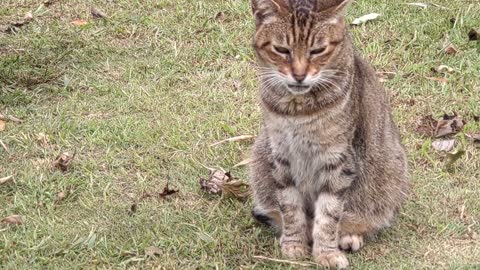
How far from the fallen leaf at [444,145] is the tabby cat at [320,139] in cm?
77

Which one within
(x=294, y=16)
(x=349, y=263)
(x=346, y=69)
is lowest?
(x=349, y=263)

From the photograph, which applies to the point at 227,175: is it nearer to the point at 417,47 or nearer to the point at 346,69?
the point at 346,69

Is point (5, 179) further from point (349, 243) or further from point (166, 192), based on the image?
point (349, 243)

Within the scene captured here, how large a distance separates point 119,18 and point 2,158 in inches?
77.8

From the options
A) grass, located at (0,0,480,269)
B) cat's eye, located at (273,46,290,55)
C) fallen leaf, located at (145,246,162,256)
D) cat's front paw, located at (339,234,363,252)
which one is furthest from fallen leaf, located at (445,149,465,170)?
fallen leaf, located at (145,246,162,256)

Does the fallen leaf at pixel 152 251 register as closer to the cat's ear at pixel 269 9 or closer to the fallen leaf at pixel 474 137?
the cat's ear at pixel 269 9

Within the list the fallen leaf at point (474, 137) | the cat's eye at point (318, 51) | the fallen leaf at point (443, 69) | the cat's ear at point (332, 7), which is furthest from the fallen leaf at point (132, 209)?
the fallen leaf at point (443, 69)

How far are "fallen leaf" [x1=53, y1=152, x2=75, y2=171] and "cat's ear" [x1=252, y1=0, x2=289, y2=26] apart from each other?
1.65 meters

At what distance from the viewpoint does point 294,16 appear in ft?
12.6

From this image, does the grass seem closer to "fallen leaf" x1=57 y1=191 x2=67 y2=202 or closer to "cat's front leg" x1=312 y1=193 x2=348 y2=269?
"fallen leaf" x1=57 y1=191 x2=67 y2=202

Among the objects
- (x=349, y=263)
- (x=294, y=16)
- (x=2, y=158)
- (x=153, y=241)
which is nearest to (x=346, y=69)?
→ (x=294, y=16)

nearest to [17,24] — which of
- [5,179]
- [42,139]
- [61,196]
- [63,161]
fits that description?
[42,139]

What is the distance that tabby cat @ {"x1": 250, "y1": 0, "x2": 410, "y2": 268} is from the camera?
3873mm

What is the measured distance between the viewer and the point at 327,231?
4.11m
